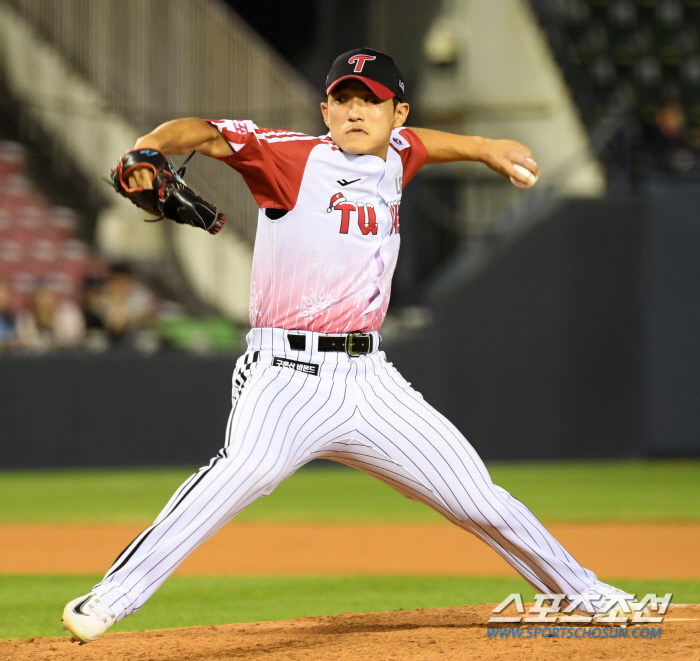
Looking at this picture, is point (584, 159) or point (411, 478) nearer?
point (411, 478)

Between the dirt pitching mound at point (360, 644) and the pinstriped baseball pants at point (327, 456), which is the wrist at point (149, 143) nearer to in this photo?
the pinstriped baseball pants at point (327, 456)

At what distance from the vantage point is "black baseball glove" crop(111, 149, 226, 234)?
122 inches

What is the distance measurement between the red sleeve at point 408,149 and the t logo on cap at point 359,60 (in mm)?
371

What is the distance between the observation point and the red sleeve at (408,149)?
157 inches

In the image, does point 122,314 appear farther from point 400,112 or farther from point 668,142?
point 400,112

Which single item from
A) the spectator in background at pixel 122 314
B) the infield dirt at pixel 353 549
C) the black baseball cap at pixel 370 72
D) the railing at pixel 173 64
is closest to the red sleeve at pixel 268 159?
the black baseball cap at pixel 370 72

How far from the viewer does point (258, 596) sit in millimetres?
5352

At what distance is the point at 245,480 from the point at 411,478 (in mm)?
553

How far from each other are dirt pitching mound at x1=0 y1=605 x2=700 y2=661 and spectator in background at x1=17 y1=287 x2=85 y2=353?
716cm

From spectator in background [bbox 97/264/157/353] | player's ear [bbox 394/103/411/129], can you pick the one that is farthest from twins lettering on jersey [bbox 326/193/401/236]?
spectator in background [bbox 97/264/157/353]

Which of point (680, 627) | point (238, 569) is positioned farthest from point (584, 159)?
Answer: point (680, 627)

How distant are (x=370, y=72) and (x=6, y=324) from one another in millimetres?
7908

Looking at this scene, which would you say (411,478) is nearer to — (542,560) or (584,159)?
(542,560)

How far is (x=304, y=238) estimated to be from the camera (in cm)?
361
